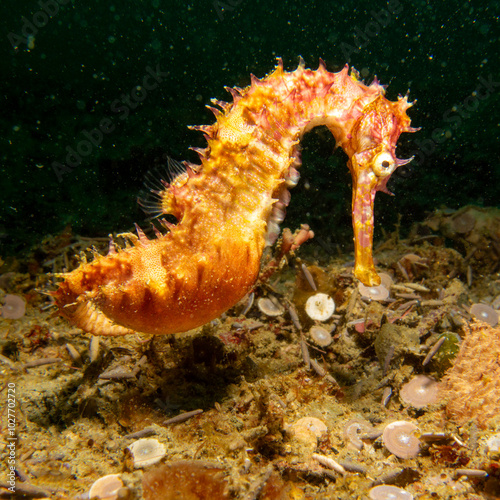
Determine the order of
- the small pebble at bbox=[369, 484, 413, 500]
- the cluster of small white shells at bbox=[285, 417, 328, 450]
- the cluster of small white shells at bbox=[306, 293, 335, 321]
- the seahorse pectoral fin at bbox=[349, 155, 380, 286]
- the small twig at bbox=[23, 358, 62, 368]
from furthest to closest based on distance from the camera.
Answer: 1. the cluster of small white shells at bbox=[306, 293, 335, 321]
2. the small twig at bbox=[23, 358, 62, 368]
3. the seahorse pectoral fin at bbox=[349, 155, 380, 286]
4. the cluster of small white shells at bbox=[285, 417, 328, 450]
5. the small pebble at bbox=[369, 484, 413, 500]

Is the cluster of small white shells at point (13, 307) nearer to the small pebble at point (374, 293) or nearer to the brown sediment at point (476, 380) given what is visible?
the small pebble at point (374, 293)

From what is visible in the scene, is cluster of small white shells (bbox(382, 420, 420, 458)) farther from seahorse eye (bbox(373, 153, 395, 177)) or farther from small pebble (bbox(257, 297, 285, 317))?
seahorse eye (bbox(373, 153, 395, 177))

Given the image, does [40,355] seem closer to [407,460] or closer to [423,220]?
[407,460]

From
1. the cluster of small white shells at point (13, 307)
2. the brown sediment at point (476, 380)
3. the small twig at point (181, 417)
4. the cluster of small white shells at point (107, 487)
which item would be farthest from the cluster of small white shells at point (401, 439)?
the cluster of small white shells at point (13, 307)

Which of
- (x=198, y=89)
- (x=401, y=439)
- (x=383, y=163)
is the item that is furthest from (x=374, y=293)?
(x=198, y=89)

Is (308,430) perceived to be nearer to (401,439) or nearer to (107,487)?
(401,439)

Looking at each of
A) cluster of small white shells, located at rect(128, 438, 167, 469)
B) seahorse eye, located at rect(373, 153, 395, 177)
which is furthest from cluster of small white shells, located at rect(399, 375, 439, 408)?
cluster of small white shells, located at rect(128, 438, 167, 469)
